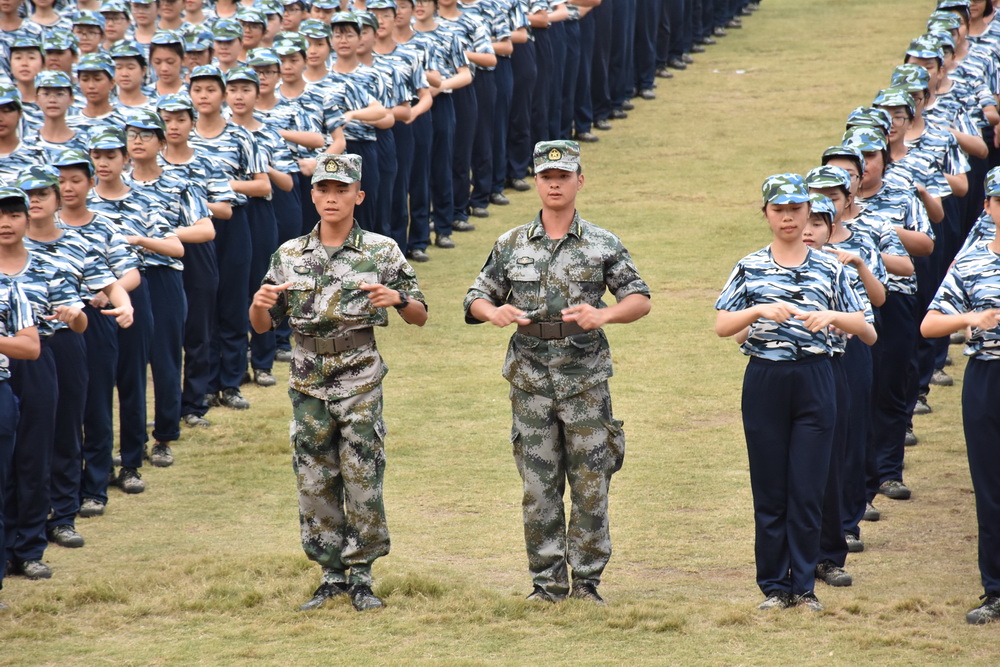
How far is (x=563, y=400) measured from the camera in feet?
21.3

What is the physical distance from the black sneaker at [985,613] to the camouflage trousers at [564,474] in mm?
1571

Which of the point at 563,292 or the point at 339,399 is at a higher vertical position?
the point at 563,292

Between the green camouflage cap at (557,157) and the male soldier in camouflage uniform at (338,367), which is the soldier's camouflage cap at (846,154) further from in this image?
the male soldier in camouflage uniform at (338,367)

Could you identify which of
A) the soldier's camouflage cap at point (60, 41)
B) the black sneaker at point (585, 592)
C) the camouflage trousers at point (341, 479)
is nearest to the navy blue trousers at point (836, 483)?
the black sneaker at point (585, 592)

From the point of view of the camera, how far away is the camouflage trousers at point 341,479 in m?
6.53

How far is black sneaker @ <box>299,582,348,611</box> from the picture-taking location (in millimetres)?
6578

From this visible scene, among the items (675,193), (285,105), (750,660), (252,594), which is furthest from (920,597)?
(675,193)

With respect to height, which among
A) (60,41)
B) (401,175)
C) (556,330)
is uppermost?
(60,41)

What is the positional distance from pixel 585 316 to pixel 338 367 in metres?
1.10

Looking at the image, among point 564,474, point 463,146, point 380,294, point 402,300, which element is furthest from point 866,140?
point 463,146

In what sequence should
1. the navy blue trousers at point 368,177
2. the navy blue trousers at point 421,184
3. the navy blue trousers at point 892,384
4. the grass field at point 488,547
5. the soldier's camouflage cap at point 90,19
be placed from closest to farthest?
the grass field at point 488,547 < the navy blue trousers at point 892,384 < the soldier's camouflage cap at point 90,19 < the navy blue trousers at point 368,177 < the navy blue trousers at point 421,184

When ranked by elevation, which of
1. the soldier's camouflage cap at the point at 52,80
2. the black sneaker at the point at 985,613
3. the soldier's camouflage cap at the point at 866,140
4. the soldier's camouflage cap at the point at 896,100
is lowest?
the black sneaker at the point at 985,613

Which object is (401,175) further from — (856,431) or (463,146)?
(856,431)

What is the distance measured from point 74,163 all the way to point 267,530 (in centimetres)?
217
